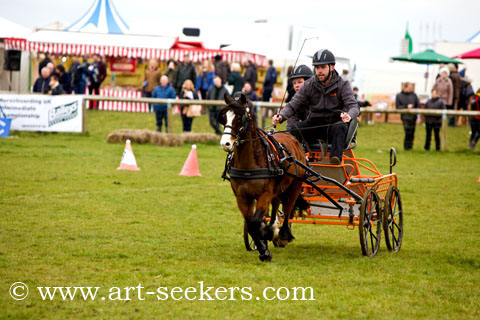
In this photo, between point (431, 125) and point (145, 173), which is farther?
point (431, 125)

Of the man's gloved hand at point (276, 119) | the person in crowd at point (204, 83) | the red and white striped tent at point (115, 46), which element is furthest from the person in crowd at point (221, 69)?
the man's gloved hand at point (276, 119)

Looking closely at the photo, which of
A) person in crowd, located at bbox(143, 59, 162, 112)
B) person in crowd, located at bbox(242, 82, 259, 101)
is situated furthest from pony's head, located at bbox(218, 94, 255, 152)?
person in crowd, located at bbox(143, 59, 162, 112)

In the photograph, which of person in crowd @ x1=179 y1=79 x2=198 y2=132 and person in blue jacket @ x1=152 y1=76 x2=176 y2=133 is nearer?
person in blue jacket @ x1=152 y1=76 x2=176 y2=133

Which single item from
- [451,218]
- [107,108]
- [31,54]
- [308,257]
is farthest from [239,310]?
[31,54]

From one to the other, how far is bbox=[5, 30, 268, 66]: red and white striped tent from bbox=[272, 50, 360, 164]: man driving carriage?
888 inches

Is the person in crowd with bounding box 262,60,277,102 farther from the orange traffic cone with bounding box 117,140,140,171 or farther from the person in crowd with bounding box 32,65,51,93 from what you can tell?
the orange traffic cone with bounding box 117,140,140,171

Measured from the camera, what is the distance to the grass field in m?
5.75

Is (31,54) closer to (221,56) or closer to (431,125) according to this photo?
(221,56)

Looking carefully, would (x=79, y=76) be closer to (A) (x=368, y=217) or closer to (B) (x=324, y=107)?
(B) (x=324, y=107)

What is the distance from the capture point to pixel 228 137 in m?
6.95

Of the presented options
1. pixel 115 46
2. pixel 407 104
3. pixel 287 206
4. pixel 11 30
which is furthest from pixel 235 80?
pixel 287 206

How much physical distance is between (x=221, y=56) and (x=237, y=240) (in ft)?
75.0

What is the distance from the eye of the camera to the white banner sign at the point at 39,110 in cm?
2119

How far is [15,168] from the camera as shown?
14617 mm
